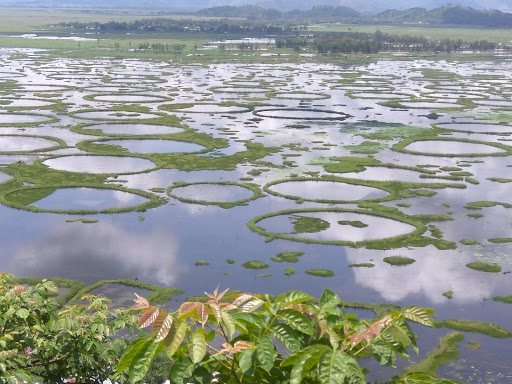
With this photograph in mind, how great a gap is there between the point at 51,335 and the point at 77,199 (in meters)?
18.5

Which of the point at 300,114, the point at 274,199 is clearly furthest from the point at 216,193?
the point at 300,114

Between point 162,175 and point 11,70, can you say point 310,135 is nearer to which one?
point 162,175

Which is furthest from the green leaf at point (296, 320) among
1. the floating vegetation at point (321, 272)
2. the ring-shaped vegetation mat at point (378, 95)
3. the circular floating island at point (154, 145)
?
the ring-shaped vegetation mat at point (378, 95)

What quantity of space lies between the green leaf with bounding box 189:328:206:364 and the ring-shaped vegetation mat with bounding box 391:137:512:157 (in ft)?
93.4

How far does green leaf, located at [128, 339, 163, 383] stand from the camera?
3454 millimetres

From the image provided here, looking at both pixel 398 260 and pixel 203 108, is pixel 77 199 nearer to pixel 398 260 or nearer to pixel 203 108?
pixel 398 260

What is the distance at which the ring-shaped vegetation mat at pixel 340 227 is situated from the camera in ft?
64.3

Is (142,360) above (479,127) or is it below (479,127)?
above

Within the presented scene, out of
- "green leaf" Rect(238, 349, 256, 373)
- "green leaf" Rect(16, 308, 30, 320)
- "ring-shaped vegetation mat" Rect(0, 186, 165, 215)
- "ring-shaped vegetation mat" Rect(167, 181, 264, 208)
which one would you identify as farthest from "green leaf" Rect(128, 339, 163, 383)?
"ring-shaped vegetation mat" Rect(167, 181, 264, 208)

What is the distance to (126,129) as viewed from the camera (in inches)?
1390

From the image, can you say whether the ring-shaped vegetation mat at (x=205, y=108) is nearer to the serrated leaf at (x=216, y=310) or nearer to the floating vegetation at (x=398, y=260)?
the floating vegetation at (x=398, y=260)

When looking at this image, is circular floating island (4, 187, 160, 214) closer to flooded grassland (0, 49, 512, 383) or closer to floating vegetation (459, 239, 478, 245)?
flooded grassland (0, 49, 512, 383)

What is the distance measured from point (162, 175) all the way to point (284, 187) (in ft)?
16.3

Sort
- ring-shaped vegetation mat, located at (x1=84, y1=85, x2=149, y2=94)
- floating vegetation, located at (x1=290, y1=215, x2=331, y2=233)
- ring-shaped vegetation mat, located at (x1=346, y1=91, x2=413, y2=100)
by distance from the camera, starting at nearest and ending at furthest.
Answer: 1. floating vegetation, located at (x1=290, y1=215, x2=331, y2=233)
2. ring-shaped vegetation mat, located at (x1=346, y1=91, x2=413, y2=100)
3. ring-shaped vegetation mat, located at (x1=84, y1=85, x2=149, y2=94)
